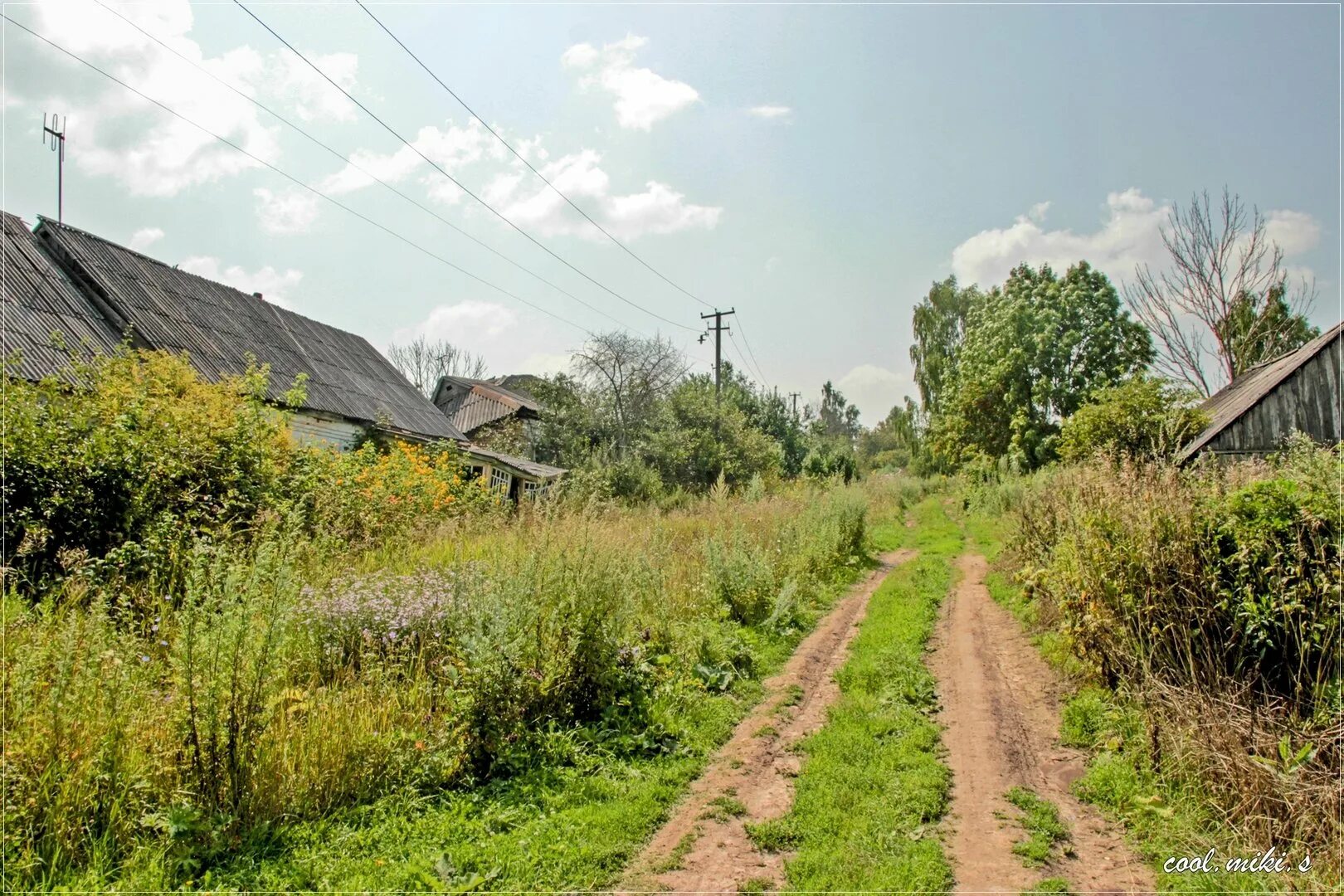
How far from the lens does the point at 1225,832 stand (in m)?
3.78

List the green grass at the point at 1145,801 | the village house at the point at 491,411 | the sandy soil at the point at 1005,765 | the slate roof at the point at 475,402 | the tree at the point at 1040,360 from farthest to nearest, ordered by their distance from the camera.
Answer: the slate roof at the point at 475,402
the village house at the point at 491,411
the tree at the point at 1040,360
the sandy soil at the point at 1005,765
the green grass at the point at 1145,801

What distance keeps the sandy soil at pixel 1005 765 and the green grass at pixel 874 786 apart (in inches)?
6.6

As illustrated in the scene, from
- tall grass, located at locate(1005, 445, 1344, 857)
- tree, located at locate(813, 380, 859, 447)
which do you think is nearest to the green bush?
tall grass, located at locate(1005, 445, 1344, 857)

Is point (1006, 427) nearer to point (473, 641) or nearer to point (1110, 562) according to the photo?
point (1110, 562)

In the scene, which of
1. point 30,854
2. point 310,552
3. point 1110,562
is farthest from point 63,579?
point 1110,562

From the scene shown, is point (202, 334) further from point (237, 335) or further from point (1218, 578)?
point (1218, 578)

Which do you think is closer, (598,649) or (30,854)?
(30,854)

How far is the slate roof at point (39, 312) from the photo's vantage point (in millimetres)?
13023

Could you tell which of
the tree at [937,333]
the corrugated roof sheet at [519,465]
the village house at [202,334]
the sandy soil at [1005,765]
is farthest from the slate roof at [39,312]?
the tree at [937,333]

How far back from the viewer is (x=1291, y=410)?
1492 cm

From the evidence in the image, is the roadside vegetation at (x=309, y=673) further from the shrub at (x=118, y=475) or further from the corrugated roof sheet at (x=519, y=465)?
the corrugated roof sheet at (x=519, y=465)

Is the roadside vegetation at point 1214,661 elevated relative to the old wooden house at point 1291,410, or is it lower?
lower

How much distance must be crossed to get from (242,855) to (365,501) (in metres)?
8.23

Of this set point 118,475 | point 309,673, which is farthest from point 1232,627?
point 118,475
